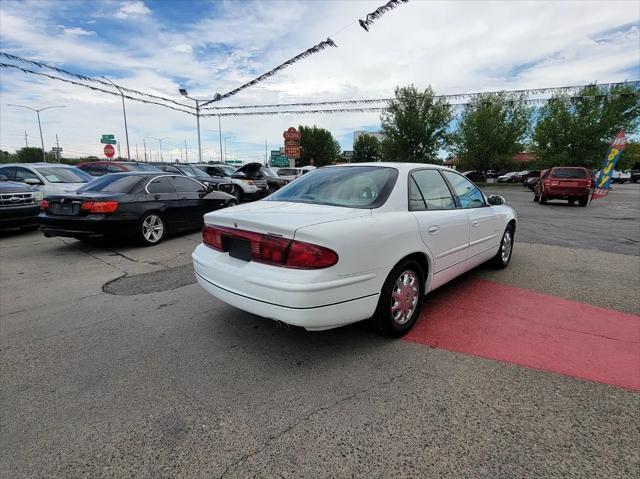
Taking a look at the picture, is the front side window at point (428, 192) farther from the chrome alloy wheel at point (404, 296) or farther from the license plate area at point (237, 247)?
the license plate area at point (237, 247)

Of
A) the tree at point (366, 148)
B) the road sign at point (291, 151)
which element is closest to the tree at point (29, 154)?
the tree at point (366, 148)

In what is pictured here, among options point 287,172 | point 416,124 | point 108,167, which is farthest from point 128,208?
point 416,124

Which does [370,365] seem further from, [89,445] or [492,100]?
[492,100]

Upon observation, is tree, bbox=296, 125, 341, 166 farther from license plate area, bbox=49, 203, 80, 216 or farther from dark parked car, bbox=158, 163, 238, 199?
license plate area, bbox=49, 203, 80, 216

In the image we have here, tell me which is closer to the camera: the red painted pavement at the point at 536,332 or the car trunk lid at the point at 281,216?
the car trunk lid at the point at 281,216

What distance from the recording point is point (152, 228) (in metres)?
6.93

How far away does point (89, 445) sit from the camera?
1.98 meters

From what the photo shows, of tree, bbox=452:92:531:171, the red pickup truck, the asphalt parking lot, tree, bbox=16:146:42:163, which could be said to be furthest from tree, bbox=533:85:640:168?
tree, bbox=16:146:42:163

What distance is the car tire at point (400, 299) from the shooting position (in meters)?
2.94

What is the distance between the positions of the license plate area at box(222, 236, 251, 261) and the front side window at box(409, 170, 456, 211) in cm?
145

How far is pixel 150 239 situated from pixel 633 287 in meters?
7.49

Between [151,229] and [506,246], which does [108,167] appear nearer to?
Result: [151,229]

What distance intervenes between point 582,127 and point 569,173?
21636 millimetres

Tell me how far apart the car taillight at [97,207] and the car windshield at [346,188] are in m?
3.81
